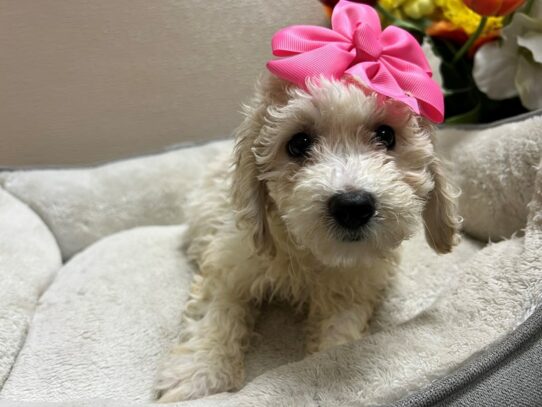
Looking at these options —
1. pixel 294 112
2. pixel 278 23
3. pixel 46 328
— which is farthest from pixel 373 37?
pixel 46 328

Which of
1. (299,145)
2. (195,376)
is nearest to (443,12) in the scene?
(299,145)

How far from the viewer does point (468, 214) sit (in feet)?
6.48

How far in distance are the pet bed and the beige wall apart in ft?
0.61

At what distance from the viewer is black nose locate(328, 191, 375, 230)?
121cm

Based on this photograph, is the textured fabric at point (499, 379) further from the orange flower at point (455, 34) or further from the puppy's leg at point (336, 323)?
the orange flower at point (455, 34)

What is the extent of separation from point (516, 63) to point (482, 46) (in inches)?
6.0

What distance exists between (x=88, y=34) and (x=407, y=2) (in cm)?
128

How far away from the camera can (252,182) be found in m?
1.49

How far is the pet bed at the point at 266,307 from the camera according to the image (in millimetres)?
1238

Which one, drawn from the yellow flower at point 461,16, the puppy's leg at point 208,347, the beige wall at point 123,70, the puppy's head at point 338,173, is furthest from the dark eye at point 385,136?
the beige wall at point 123,70

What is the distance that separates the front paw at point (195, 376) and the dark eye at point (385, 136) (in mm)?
711

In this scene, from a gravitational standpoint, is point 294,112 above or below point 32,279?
above

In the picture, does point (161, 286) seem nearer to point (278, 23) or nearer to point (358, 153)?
point (358, 153)

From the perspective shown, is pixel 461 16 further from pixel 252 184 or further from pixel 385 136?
pixel 252 184
